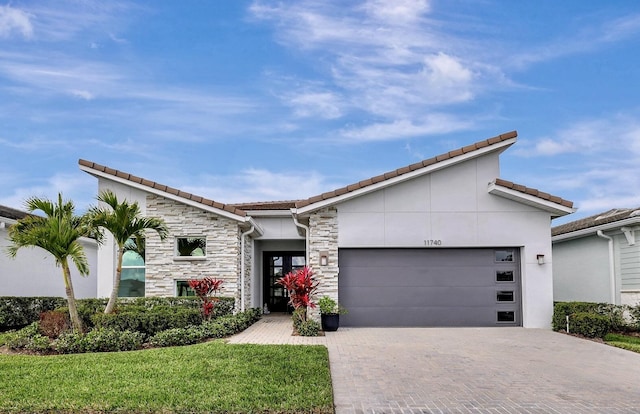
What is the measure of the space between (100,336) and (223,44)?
26.8 ft

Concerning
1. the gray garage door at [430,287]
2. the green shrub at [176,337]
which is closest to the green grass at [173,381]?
the green shrub at [176,337]

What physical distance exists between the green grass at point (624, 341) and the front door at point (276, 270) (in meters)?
11.3

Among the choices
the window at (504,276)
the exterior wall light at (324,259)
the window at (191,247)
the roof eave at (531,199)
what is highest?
the roof eave at (531,199)

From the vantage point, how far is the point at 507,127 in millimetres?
15477

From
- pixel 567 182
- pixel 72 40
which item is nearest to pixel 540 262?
pixel 567 182

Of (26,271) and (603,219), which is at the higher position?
(603,219)

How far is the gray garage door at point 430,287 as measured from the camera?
14984 millimetres

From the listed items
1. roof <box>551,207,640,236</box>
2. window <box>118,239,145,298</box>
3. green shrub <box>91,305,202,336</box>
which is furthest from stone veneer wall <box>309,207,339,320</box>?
roof <box>551,207,640,236</box>

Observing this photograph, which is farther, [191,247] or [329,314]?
[191,247]

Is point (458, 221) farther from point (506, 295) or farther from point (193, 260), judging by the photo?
point (193, 260)

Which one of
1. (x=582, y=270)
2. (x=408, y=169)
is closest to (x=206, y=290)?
(x=408, y=169)

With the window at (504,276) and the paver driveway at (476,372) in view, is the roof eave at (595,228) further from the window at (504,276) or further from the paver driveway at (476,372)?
the paver driveway at (476,372)

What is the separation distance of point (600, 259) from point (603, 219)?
130cm

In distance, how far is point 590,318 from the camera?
13.2m
